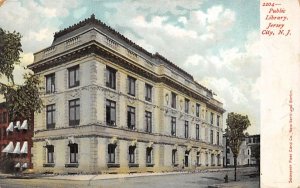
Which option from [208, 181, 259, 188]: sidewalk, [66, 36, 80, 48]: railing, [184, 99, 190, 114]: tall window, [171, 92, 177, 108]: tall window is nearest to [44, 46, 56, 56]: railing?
[66, 36, 80, 48]: railing

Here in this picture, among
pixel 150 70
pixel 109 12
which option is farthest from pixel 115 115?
pixel 109 12

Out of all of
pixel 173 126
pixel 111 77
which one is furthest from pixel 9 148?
pixel 173 126

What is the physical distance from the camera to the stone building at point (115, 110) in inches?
101

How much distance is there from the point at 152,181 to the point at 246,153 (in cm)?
64

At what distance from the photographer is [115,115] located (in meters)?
2.62

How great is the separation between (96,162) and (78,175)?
5.8 inches

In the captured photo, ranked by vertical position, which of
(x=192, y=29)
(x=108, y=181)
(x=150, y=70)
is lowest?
(x=108, y=181)

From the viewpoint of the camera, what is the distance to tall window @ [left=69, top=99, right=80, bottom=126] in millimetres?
2602

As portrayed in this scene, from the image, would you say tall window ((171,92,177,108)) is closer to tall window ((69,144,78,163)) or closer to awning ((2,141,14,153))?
tall window ((69,144,78,163))

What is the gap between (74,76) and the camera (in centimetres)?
261

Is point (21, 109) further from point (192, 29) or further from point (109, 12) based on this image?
point (192, 29)

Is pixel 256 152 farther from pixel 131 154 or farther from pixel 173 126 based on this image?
pixel 131 154

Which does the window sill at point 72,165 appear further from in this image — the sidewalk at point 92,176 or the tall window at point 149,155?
the tall window at point 149,155

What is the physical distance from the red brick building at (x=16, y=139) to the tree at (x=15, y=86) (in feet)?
0.14
